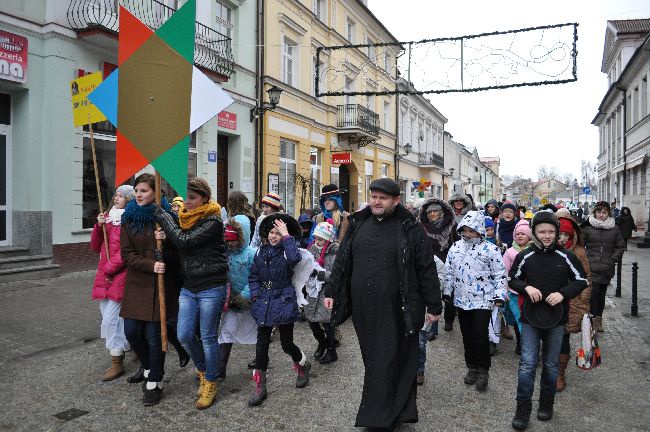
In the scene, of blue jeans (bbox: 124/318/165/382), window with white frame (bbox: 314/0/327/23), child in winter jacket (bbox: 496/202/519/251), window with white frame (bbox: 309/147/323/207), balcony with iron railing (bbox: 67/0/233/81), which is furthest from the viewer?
window with white frame (bbox: 314/0/327/23)

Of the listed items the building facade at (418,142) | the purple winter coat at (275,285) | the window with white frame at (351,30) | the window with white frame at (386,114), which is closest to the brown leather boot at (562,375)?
the purple winter coat at (275,285)

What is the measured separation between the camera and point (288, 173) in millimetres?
18797

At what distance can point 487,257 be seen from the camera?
4.65 meters

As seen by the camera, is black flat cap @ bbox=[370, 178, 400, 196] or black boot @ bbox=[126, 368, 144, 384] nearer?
black flat cap @ bbox=[370, 178, 400, 196]

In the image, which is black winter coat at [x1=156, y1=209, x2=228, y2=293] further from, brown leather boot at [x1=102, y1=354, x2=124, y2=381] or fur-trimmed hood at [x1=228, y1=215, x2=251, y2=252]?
brown leather boot at [x1=102, y1=354, x2=124, y2=381]

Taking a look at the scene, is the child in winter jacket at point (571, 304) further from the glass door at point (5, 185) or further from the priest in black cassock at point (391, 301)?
the glass door at point (5, 185)

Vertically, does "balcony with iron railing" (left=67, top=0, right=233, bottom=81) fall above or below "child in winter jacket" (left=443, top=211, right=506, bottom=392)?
above

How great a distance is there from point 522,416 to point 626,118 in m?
30.9

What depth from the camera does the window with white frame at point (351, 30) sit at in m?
24.4

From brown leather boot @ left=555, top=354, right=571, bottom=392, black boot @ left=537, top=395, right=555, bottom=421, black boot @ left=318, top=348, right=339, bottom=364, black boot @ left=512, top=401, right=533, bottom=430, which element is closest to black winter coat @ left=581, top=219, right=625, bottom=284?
brown leather boot @ left=555, top=354, right=571, bottom=392

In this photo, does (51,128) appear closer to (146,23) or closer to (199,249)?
(146,23)

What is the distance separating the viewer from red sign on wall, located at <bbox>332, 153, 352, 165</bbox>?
70.9 feet

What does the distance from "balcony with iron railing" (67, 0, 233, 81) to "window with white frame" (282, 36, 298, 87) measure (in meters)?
3.52

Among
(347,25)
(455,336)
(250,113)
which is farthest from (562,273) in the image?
(347,25)
